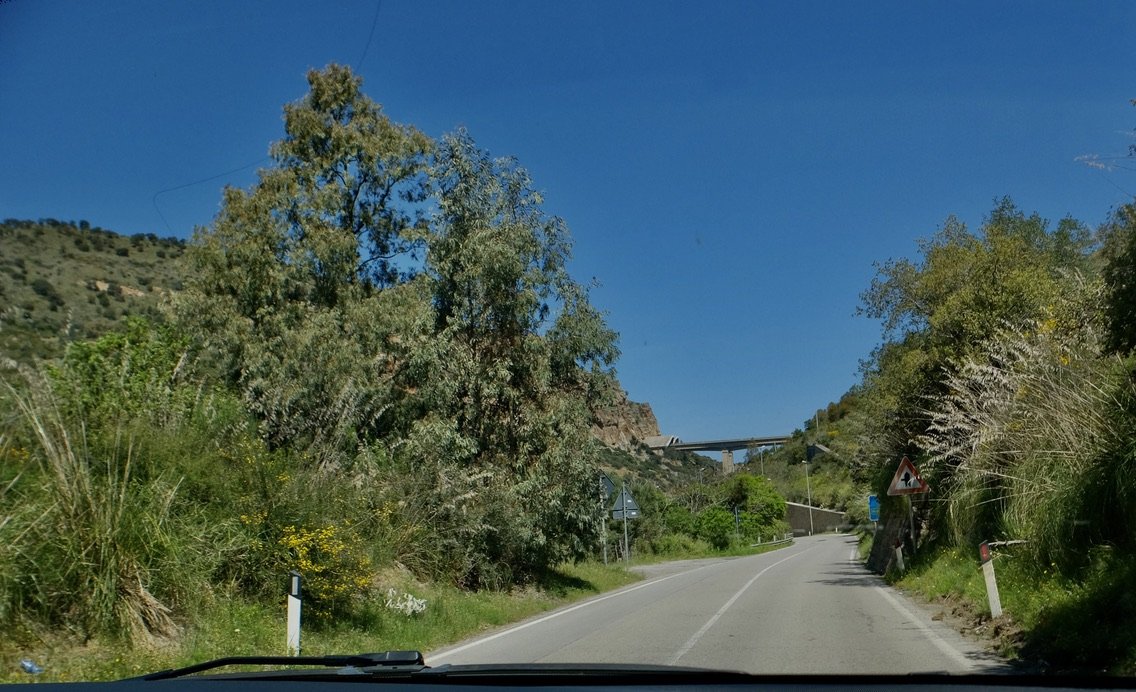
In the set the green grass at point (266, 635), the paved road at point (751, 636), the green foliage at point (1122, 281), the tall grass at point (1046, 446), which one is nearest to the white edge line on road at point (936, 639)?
the paved road at point (751, 636)

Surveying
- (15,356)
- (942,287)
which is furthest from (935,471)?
(15,356)

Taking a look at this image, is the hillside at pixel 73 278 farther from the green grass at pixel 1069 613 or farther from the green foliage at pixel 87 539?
the green grass at pixel 1069 613

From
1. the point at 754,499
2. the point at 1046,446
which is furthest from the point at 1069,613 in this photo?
the point at 754,499

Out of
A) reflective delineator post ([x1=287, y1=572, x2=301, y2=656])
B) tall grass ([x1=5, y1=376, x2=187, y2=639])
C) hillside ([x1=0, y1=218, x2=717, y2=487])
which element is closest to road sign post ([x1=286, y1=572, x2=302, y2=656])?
reflective delineator post ([x1=287, y1=572, x2=301, y2=656])

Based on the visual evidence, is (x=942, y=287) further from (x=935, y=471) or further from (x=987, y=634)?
(x=987, y=634)

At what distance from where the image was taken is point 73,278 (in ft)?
104

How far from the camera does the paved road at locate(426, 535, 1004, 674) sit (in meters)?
10.3

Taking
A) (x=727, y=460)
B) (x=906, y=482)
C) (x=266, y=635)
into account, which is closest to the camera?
(x=266, y=635)

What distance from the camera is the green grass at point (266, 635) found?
8.99 m

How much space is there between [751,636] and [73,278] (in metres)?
27.2

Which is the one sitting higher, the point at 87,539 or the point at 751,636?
the point at 87,539

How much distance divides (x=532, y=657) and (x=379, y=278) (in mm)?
18188

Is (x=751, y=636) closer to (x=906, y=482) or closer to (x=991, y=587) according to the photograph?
(x=991, y=587)

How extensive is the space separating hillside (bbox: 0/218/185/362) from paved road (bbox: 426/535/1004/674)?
758 centimetres
